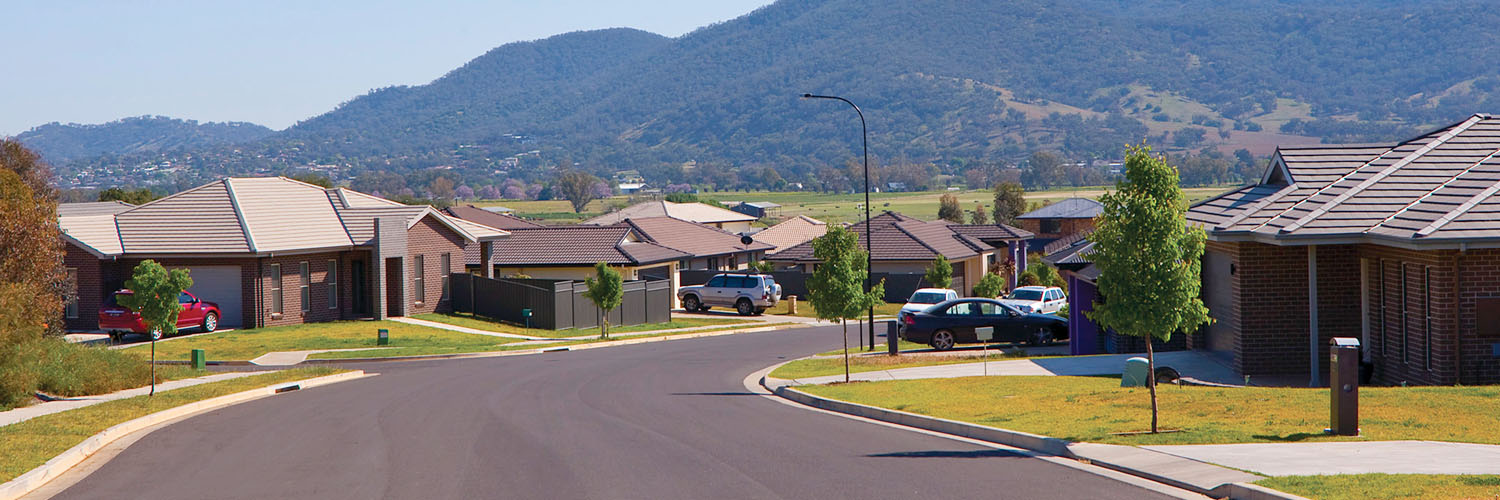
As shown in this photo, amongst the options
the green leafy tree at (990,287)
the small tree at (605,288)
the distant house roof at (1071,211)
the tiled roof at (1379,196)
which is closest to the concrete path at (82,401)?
the small tree at (605,288)

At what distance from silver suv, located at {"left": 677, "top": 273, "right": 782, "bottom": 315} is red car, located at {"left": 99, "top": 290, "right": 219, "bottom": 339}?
71.6 ft

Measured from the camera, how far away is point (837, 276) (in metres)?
26.5

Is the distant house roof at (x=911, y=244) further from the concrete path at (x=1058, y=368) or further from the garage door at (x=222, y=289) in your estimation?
the concrete path at (x=1058, y=368)

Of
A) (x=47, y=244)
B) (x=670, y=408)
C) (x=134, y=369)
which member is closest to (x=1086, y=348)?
(x=670, y=408)

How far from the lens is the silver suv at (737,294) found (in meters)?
55.5

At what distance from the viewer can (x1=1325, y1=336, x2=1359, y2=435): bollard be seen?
13859 mm

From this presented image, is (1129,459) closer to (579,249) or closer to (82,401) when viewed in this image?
(82,401)

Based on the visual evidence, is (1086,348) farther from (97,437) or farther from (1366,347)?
(97,437)

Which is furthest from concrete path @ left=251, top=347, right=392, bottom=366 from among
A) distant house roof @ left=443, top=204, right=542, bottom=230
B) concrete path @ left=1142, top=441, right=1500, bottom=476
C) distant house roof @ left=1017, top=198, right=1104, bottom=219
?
distant house roof @ left=1017, top=198, right=1104, bottom=219

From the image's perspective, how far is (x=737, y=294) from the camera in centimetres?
5562

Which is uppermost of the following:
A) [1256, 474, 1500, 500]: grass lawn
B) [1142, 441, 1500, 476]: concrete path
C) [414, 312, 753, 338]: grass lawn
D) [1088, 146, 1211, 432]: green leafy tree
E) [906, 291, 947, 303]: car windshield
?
[1088, 146, 1211, 432]: green leafy tree

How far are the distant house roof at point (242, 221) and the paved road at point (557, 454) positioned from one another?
60.7ft

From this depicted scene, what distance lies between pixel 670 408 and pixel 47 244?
53.9 ft

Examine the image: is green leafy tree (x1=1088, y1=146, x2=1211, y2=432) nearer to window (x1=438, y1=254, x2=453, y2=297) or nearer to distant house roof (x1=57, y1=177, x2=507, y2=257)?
distant house roof (x1=57, y1=177, x2=507, y2=257)
